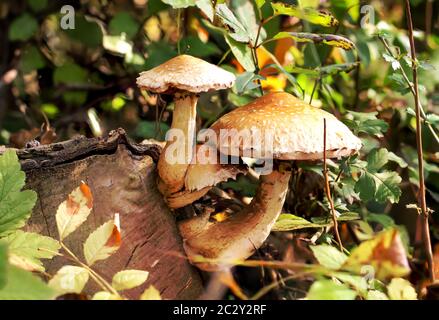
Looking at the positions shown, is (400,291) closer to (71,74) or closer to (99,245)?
(99,245)

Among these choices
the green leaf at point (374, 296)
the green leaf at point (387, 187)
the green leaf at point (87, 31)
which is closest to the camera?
the green leaf at point (374, 296)

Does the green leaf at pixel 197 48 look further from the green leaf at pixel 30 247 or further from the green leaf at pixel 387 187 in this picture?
the green leaf at pixel 30 247

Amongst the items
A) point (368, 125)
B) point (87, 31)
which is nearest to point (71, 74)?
point (87, 31)

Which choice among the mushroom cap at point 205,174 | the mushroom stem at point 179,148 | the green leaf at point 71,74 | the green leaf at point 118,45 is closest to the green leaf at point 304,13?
the mushroom stem at point 179,148

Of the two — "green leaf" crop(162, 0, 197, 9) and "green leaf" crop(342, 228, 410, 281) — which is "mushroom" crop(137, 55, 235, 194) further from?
"green leaf" crop(342, 228, 410, 281)

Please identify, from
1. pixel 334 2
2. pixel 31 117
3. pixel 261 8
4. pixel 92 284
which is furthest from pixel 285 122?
pixel 31 117

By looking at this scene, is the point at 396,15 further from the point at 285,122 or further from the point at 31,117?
the point at 285,122

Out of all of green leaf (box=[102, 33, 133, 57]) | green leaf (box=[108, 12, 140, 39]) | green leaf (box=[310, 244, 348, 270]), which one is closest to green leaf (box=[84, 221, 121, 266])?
green leaf (box=[310, 244, 348, 270])
